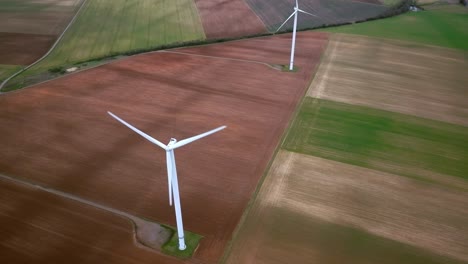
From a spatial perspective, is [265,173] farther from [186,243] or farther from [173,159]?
[173,159]

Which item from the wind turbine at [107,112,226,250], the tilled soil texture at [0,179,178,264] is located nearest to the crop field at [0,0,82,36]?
the tilled soil texture at [0,179,178,264]

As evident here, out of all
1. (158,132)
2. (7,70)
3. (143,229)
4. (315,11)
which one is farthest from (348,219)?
(315,11)

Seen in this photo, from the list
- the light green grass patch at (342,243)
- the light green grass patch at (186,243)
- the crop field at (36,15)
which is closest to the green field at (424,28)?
the light green grass patch at (342,243)

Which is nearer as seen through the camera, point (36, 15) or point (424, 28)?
point (424, 28)

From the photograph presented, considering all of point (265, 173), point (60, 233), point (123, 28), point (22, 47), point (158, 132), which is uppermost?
point (123, 28)

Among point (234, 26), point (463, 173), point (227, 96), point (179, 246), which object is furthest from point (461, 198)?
point (234, 26)

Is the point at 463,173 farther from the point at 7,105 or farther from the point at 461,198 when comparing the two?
the point at 7,105
